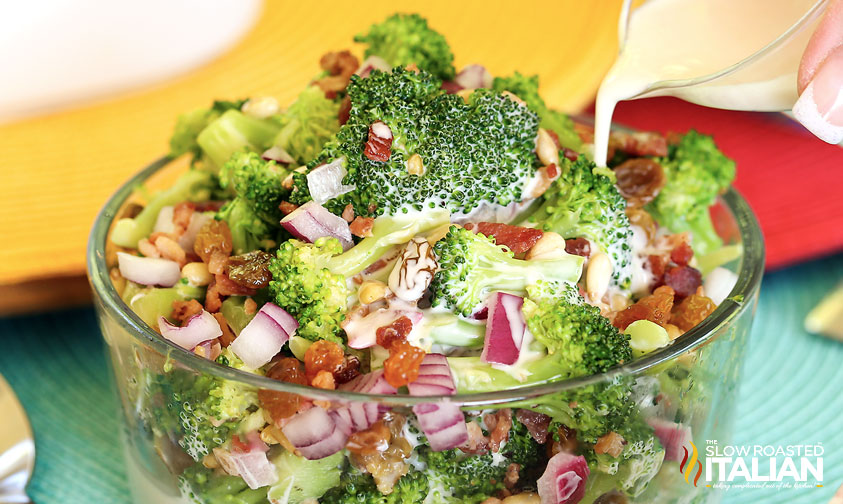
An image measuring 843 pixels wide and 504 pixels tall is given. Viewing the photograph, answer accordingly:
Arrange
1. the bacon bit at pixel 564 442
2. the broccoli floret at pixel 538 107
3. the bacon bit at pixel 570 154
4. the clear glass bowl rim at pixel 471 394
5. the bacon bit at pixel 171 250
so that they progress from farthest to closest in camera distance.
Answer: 1. the broccoli floret at pixel 538 107
2. the bacon bit at pixel 570 154
3. the bacon bit at pixel 171 250
4. the bacon bit at pixel 564 442
5. the clear glass bowl rim at pixel 471 394

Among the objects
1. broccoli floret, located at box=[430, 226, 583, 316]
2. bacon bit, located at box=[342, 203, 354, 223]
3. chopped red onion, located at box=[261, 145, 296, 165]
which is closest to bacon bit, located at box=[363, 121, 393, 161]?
bacon bit, located at box=[342, 203, 354, 223]

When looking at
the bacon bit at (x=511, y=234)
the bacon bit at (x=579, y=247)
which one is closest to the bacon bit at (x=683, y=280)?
the bacon bit at (x=579, y=247)

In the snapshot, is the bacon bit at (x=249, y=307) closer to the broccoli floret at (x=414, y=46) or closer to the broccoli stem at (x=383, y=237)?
the broccoli stem at (x=383, y=237)

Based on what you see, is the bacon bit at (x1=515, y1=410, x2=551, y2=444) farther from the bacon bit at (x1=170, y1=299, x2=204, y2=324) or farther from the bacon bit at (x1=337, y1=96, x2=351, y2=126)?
the bacon bit at (x1=337, y1=96, x2=351, y2=126)

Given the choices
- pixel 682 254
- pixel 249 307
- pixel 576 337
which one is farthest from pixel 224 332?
pixel 682 254

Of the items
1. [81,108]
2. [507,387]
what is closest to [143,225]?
[507,387]

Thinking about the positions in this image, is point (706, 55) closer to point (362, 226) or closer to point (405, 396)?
point (362, 226)

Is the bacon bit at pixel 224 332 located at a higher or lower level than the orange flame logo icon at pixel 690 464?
higher

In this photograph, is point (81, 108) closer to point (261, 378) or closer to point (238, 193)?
point (238, 193)

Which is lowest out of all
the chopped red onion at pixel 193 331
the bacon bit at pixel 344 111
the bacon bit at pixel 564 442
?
the chopped red onion at pixel 193 331
